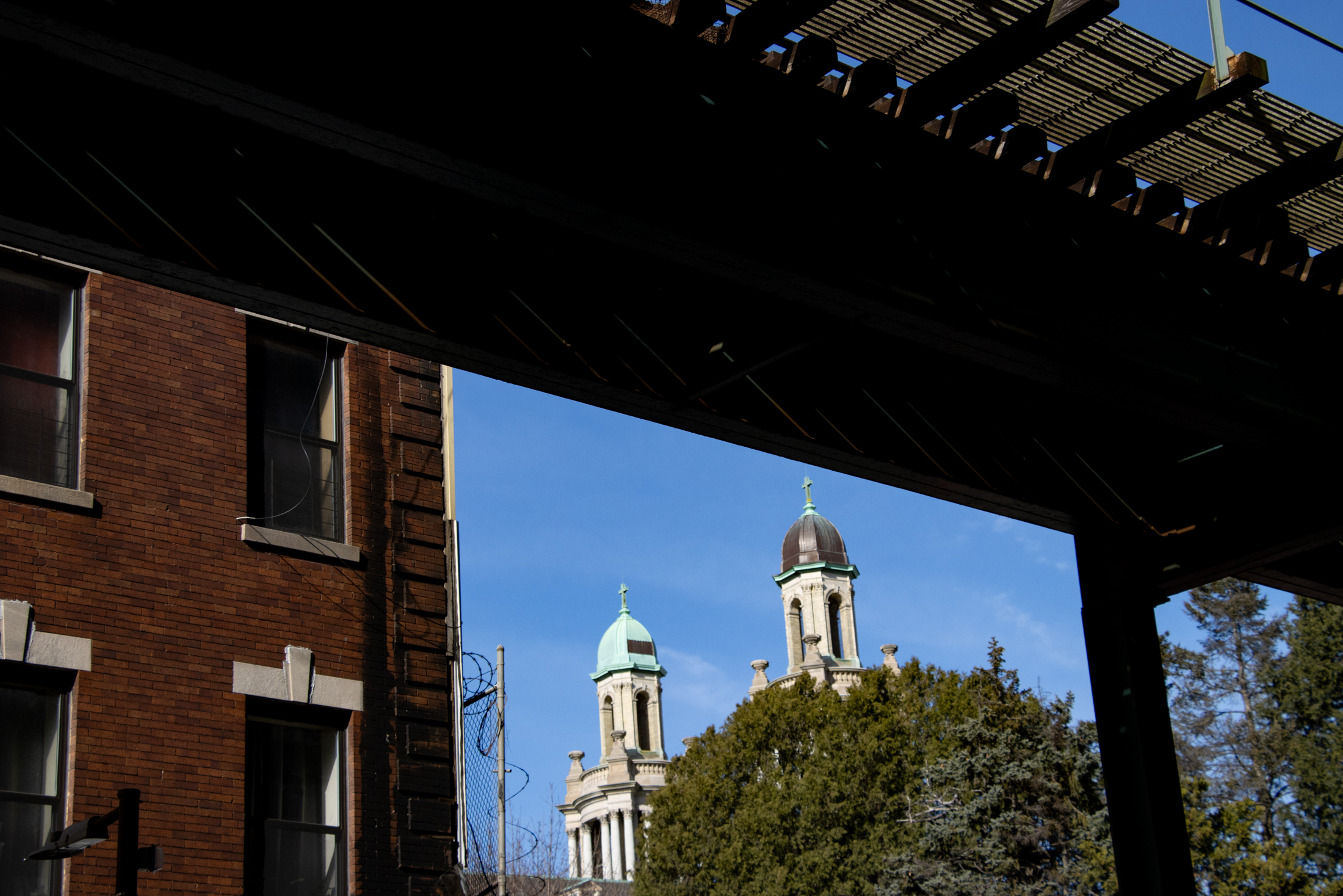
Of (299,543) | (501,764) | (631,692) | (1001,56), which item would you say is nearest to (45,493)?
(299,543)

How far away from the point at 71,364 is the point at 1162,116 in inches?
372

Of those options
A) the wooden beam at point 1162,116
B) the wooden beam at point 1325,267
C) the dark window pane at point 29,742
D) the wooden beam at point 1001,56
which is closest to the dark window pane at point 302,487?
the dark window pane at point 29,742

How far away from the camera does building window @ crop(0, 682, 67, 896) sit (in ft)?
36.4

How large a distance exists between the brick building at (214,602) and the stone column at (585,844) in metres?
91.3

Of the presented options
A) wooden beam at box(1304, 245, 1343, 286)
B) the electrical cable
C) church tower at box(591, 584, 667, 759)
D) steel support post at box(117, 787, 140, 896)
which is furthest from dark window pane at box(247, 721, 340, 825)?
church tower at box(591, 584, 667, 759)

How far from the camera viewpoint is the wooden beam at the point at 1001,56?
6215 millimetres

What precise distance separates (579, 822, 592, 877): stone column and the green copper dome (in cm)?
1439

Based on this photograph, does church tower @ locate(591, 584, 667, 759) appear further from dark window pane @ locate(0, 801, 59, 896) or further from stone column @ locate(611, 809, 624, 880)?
dark window pane @ locate(0, 801, 59, 896)

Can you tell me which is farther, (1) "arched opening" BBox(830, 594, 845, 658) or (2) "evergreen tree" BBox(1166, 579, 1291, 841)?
(1) "arched opening" BBox(830, 594, 845, 658)

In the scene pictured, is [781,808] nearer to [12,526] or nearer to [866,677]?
[866,677]

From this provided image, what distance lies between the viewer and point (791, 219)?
22.3 ft

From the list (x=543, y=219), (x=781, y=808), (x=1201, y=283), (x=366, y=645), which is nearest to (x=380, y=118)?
(x=543, y=219)

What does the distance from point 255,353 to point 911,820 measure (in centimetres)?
3537

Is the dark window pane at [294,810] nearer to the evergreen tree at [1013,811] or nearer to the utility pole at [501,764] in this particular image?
the utility pole at [501,764]
